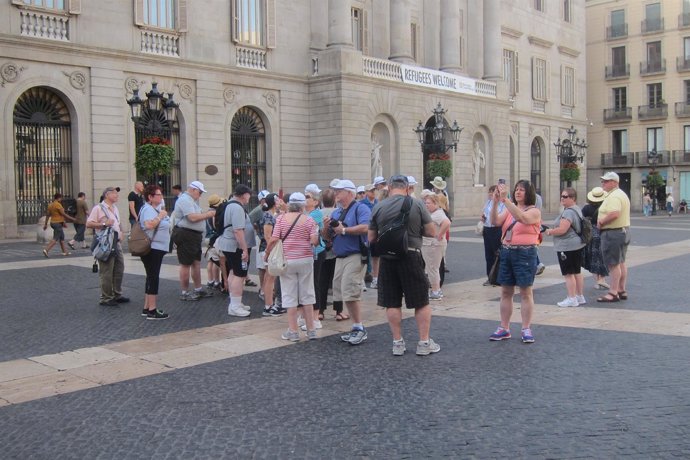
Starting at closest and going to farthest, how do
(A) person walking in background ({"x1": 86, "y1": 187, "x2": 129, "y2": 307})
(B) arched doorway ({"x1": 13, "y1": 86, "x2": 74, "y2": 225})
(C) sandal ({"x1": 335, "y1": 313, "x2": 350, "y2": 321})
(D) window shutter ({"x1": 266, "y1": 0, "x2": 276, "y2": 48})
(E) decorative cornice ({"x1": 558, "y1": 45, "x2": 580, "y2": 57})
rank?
(C) sandal ({"x1": 335, "y1": 313, "x2": 350, "y2": 321})
(A) person walking in background ({"x1": 86, "y1": 187, "x2": 129, "y2": 307})
(B) arched doorway ({"x1": 13, "y1": 86, "x2": 74, "y2": 225})
(D) window shutter ({"x1": 266, "y1": 0, "x2": 276, "y2": 48})
(E) decorative cornice ({"x1": 558, "y1": 45, "x2": 580, "y2": 57})

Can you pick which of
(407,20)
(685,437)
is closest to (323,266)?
(685,437)

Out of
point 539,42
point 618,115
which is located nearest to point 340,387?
point 539,42

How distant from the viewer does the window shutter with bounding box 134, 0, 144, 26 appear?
83.3ft

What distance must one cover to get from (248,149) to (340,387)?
80.0ft

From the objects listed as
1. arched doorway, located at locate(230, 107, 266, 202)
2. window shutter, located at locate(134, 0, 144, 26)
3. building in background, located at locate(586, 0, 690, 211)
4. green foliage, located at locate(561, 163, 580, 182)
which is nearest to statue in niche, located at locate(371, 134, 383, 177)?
arched doorway, located at locate(230, 107, 266, 202)

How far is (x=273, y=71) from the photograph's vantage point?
99.0 feet

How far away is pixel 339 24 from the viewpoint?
3123 cm

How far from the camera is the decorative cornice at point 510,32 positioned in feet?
143

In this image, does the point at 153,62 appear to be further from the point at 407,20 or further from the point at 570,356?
the point at 570,356

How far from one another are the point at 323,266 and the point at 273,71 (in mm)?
22024

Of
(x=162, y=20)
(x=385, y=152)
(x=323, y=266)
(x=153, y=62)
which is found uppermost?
(x=162, y=20)

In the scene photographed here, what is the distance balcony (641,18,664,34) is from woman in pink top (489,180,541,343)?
56.1m

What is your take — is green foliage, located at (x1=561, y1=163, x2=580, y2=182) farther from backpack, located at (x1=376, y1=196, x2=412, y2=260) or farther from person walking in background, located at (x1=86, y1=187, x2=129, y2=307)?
backpack, located at (x1=376, y1=196, x2=412, y2=260)

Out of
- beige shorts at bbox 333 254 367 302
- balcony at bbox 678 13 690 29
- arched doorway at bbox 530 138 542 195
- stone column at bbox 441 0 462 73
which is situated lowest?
beige shorts at bbox 333 254 367 302
